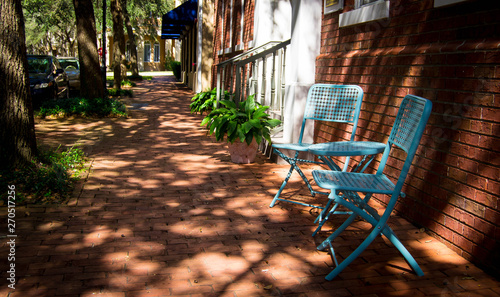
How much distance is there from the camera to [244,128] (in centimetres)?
651

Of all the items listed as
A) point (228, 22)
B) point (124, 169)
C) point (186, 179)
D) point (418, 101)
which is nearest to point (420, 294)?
point (418, 101)

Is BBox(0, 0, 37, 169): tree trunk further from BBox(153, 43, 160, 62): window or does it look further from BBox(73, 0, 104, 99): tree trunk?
BBox(153, 43, 160, 62): window

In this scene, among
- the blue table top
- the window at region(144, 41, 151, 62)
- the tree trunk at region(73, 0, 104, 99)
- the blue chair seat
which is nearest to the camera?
the blue chair seat

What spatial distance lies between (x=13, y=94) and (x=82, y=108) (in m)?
7.00

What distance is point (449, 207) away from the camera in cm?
381

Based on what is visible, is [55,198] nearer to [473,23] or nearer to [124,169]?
[124,169]

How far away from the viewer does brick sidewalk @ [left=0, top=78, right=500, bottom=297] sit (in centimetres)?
314

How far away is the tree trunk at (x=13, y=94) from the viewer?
5402 mm

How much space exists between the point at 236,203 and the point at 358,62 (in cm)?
226

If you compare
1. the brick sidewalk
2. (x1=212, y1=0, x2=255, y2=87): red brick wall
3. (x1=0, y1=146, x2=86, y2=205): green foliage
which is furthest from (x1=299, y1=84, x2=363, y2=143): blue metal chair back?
(x1=212, y1=0, x2=255, y2=87): red brick wall

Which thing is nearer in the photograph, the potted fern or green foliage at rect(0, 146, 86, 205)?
green foliage at rect(0, 146, 86, 205)

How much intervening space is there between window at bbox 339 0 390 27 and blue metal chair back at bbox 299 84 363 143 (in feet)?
3.11

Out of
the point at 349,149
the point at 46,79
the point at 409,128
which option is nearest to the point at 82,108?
the point at 46,79

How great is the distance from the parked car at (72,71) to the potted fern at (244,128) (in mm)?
13145
